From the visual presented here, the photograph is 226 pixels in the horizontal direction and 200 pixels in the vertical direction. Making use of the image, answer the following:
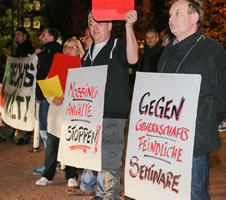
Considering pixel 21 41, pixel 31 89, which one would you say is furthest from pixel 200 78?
pixel 21 41

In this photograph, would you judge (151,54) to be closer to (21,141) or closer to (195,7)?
(21,141)

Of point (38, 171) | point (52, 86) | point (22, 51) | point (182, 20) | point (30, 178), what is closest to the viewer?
point (182, 20)

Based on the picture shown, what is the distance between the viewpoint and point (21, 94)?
7.86 metres

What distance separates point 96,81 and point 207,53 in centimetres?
137

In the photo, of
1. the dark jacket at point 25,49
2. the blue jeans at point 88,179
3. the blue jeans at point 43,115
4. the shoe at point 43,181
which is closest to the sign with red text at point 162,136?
the blue jeans at point 88,179

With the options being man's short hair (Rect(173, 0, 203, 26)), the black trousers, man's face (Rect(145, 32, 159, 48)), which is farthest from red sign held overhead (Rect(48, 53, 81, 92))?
man's face (Rect(145, 32, 159, 48))

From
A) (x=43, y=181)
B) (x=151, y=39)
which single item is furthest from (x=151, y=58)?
(x=43, y=181)

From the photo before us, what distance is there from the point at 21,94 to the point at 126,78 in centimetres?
349

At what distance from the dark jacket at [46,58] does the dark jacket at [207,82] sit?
3331 mm

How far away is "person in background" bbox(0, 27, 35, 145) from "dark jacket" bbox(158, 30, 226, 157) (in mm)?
5497

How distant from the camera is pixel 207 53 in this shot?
3.60m

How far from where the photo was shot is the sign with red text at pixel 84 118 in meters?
4.57

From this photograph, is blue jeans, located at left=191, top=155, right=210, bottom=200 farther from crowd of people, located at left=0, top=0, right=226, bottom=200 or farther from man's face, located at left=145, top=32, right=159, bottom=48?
man's face, located at left=145, top=32, right=159, bottom=48

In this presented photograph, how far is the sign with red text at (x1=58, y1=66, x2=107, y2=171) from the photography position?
180 inches
